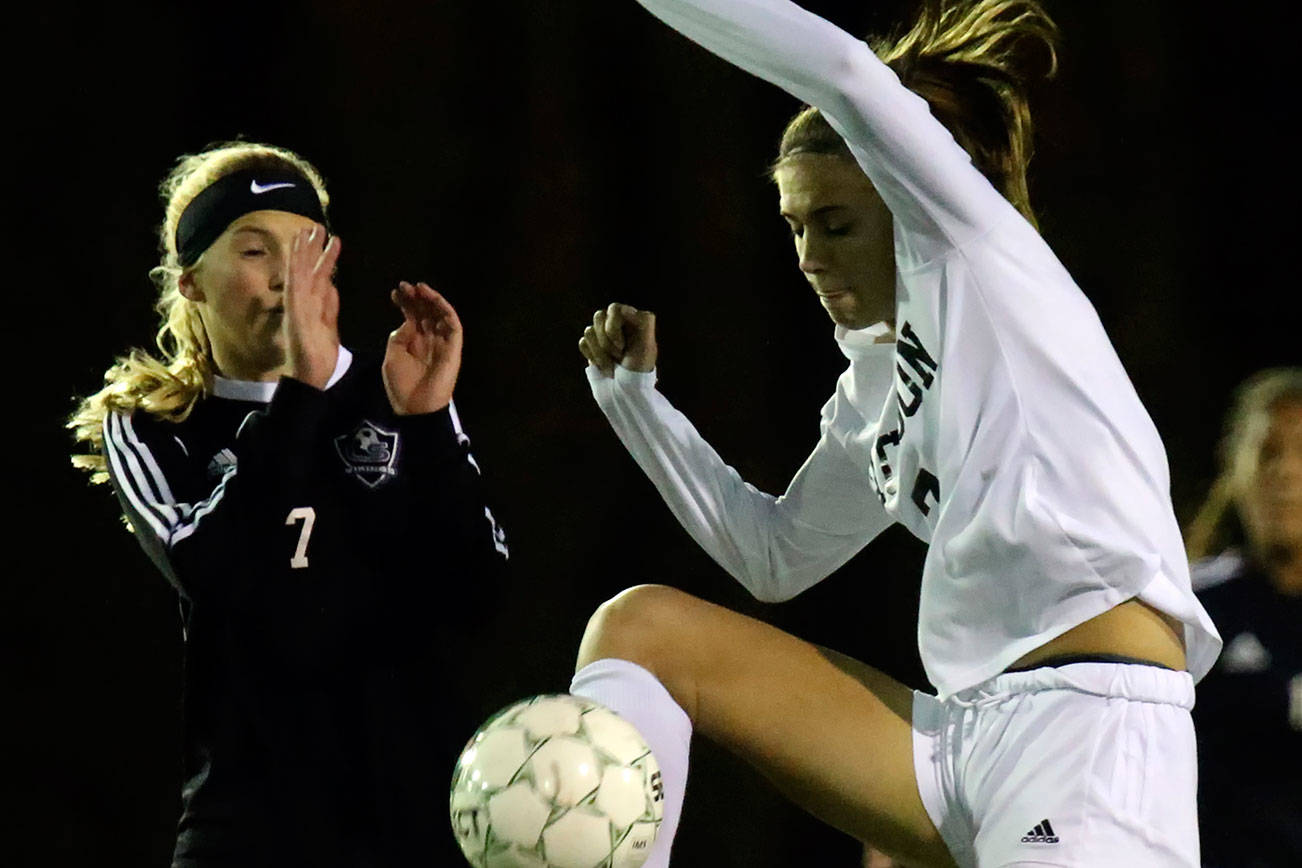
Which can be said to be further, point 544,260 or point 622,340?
point 544,260

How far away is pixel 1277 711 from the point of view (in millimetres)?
2756

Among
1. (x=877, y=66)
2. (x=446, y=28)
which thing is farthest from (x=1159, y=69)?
(x=877, y=66)

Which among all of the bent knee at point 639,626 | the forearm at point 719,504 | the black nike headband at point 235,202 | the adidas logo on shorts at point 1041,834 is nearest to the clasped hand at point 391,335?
the black nike headband at point 235,202

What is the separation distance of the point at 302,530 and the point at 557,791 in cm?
85

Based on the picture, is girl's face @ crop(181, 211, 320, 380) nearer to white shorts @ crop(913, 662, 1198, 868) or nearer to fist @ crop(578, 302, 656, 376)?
fist @ crop(578, 302, 656, 376)

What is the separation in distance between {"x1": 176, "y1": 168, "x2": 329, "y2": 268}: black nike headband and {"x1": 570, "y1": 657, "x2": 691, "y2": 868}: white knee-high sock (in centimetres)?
105

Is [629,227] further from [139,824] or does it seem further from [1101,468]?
[1101,468]

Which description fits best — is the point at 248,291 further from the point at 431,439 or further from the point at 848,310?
the point at 848,310

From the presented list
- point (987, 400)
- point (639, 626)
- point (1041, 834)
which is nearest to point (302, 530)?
point (639, 626)

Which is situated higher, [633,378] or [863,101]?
[863,101]

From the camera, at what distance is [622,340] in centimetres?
224

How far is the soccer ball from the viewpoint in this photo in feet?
5.35

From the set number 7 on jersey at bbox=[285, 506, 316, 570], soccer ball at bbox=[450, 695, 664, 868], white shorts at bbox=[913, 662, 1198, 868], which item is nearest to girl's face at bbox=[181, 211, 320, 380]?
number 7 on jersey at bbox=[285, 506, 316, 570]

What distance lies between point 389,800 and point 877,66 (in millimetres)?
1233
